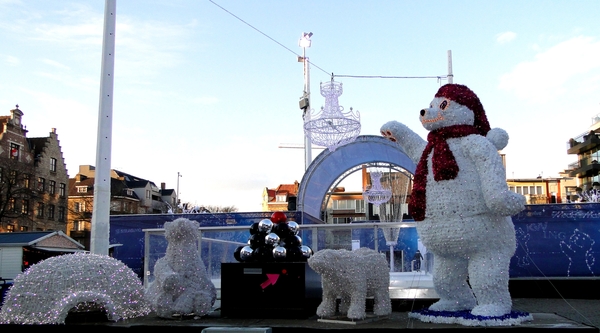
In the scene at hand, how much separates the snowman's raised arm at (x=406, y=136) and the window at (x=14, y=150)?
3453cm

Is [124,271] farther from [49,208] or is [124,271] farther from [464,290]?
[49,208]

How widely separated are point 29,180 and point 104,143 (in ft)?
104

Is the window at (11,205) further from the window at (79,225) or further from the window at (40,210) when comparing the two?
the window at (79,225)

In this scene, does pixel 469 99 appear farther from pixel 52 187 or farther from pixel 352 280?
pixel 52 187

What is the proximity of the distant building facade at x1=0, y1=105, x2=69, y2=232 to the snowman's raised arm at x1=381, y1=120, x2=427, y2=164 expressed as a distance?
28581 mm

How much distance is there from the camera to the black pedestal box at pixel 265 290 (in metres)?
6.11

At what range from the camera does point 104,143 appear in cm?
800

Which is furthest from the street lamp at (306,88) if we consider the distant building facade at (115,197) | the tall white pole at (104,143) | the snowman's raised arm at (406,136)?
the distant building facade at (115,197)

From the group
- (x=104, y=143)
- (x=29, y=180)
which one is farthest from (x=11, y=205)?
(x=104, y=143)

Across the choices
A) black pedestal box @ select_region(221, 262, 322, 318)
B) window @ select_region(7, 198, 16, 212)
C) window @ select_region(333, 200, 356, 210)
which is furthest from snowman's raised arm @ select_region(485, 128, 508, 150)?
window @ select_region(333, 200, 356, 210)

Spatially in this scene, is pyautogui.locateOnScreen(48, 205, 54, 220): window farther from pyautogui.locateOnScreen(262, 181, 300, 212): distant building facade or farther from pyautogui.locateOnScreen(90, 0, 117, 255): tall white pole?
pyautogui.locateOnScreen(90, 0, 117, 255): tall white pole

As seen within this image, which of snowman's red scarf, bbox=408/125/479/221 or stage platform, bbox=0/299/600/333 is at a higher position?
snowman's red scarf, bbox=408/125/479/221

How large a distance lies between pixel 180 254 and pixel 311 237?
3006 millimetres

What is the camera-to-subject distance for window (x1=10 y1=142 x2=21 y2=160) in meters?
35.7
